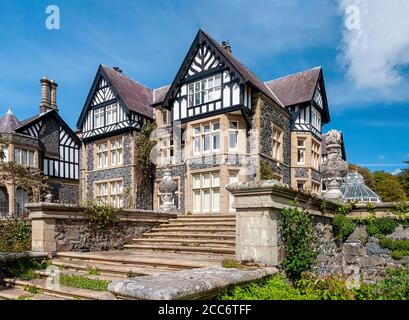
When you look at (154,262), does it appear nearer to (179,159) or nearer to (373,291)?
(373,291)

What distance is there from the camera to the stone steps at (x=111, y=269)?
223 inches

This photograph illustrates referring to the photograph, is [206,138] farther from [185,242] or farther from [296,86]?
[185,242]

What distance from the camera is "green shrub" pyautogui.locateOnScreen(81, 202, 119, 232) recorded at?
8.51 m

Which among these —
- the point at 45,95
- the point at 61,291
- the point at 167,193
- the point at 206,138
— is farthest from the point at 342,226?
the point at 45,95

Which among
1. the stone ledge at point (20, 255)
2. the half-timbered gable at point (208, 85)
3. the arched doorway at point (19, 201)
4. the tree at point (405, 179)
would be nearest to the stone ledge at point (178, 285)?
the stone ledge at point (20, 255)

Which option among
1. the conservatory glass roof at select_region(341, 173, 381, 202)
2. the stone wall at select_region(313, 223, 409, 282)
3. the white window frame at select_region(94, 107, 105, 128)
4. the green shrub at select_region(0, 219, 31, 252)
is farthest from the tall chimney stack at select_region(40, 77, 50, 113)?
the stone wall at select_region(313, 223, 409, 282)

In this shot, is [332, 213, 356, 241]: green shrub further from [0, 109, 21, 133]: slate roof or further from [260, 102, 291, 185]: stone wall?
[0, 109, 21, 133]: slate roof

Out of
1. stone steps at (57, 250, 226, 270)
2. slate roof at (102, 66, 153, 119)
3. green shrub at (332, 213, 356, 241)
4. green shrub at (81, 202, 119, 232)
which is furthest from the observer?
slate roof at (102, 66, 153, 119)

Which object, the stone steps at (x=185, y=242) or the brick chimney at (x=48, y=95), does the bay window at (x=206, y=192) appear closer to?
the stone steps at (x=185, y=242)

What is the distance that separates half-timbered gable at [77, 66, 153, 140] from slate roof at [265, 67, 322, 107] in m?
7.85
